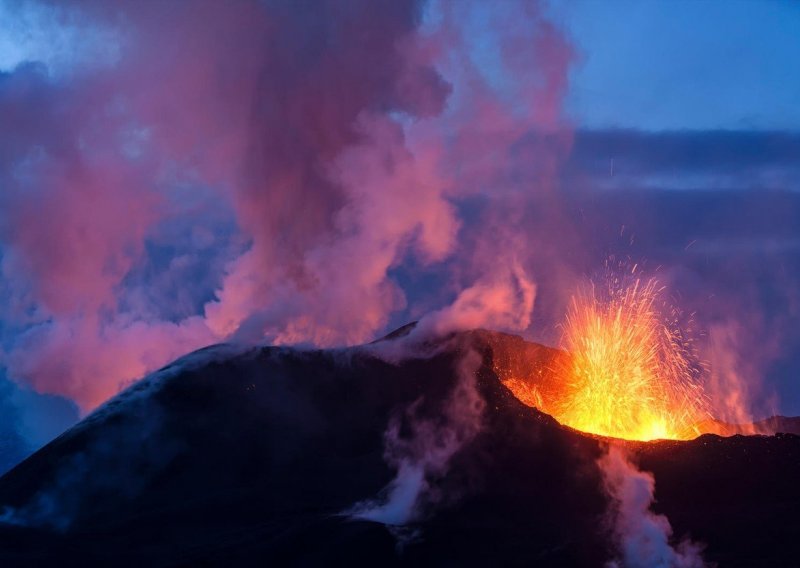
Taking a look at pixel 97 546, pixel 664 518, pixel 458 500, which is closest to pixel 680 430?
pixel 664 518

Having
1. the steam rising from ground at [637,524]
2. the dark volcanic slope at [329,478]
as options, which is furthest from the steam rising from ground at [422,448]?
the steam rising from ground at [637,524]

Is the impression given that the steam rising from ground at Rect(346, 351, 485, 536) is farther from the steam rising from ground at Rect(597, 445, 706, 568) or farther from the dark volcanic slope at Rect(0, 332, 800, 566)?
the steam rising from ground at Rect(597, 445, 706, 568)

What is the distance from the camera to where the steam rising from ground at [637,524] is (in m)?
19.3

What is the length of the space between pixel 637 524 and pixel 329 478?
875 cm

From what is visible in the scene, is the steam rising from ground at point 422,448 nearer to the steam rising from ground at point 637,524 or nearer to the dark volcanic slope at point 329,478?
the dark volcanic slope at point 329,478

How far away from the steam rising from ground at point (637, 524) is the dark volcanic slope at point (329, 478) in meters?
0.36

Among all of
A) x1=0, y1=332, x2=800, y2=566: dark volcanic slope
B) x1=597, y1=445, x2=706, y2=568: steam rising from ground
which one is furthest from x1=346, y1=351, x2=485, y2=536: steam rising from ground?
x1=597, y1=445, x2=706, y2=568: steam rising from ground

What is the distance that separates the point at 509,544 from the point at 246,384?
1152 centimetres

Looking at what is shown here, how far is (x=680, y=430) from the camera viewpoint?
28.5m

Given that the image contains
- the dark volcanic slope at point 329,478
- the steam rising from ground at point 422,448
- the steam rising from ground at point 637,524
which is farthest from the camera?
the steam rising from ground at point 422,448

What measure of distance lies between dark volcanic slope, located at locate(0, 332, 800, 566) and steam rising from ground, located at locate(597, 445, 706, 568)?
0.36 m

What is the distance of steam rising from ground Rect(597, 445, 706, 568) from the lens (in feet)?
63.5

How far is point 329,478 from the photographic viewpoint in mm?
24672

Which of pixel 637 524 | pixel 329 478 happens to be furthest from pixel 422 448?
pixel 637 524
